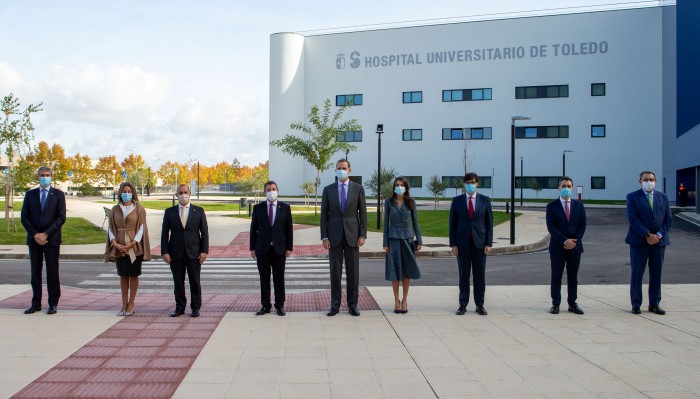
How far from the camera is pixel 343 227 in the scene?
27.6 ft

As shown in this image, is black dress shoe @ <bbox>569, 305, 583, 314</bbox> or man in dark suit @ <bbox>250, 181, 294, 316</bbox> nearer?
man in dark suit @ <bbox>250, 181, 294, 316</bbox>

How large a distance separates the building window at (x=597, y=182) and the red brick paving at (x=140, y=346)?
53039mm

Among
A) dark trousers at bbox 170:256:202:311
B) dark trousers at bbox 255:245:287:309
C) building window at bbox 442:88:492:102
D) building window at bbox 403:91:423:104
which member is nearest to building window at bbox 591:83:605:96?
building window at bbox 442:88:492:102

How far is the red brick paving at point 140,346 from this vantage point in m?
5.20

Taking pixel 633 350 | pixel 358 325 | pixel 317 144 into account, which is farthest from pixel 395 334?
pixel 317 144

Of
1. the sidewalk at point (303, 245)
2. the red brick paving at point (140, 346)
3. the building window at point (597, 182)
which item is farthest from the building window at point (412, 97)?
the red brick paving at point (140, 346)

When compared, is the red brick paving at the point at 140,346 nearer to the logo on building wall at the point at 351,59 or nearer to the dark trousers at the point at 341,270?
the dark trousers at the point at 341,270

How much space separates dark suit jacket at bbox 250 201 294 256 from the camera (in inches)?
330

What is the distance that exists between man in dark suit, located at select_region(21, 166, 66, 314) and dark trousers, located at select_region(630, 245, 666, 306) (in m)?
8.35

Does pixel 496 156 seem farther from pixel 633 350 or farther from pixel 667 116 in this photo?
pixel 633 350

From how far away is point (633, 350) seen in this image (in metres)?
6.49

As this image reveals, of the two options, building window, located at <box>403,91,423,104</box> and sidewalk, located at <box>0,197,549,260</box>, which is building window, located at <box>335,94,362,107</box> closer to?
building window, located at <box>403,91,423,104</box>

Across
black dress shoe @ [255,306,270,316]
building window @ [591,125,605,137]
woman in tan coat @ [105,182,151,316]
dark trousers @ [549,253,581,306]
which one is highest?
building window @ [591,125,605,137]

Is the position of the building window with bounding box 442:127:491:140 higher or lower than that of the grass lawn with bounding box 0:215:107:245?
higher
